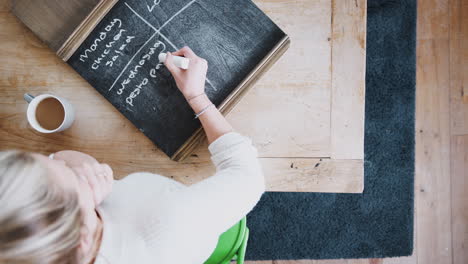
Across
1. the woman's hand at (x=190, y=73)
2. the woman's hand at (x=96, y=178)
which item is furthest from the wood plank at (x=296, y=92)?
the woman's hand at (x=96, y=178)

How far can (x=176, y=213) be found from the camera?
26.4 inches

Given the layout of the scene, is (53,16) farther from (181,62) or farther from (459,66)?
(459,66)

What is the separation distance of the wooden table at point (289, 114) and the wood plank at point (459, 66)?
101cm

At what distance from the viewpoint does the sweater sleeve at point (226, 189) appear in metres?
0.70

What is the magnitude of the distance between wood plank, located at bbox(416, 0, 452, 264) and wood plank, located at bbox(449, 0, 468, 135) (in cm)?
3

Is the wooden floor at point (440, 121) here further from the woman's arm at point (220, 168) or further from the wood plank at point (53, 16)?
the wood plank at point (53, 16)

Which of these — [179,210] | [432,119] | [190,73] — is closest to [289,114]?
[190,73]

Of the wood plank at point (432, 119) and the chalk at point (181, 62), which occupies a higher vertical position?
the wood plank at point (432, 119)

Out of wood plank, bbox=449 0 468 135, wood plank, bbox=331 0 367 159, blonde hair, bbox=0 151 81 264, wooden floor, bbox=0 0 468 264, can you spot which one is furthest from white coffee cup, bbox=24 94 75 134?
wood plank, bbox=449 0 468 135

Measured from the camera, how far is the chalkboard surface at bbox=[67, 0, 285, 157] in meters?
0.86

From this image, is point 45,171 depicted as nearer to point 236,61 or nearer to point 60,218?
point 60,218

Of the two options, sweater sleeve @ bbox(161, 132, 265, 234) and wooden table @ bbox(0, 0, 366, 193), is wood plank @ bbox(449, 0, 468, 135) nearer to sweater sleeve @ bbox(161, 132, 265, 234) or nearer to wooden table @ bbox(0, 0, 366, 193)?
wooden table @ bbox(0, 0, 366, 193)

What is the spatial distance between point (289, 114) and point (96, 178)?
48 centimetres

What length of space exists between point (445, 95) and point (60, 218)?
1.69m
